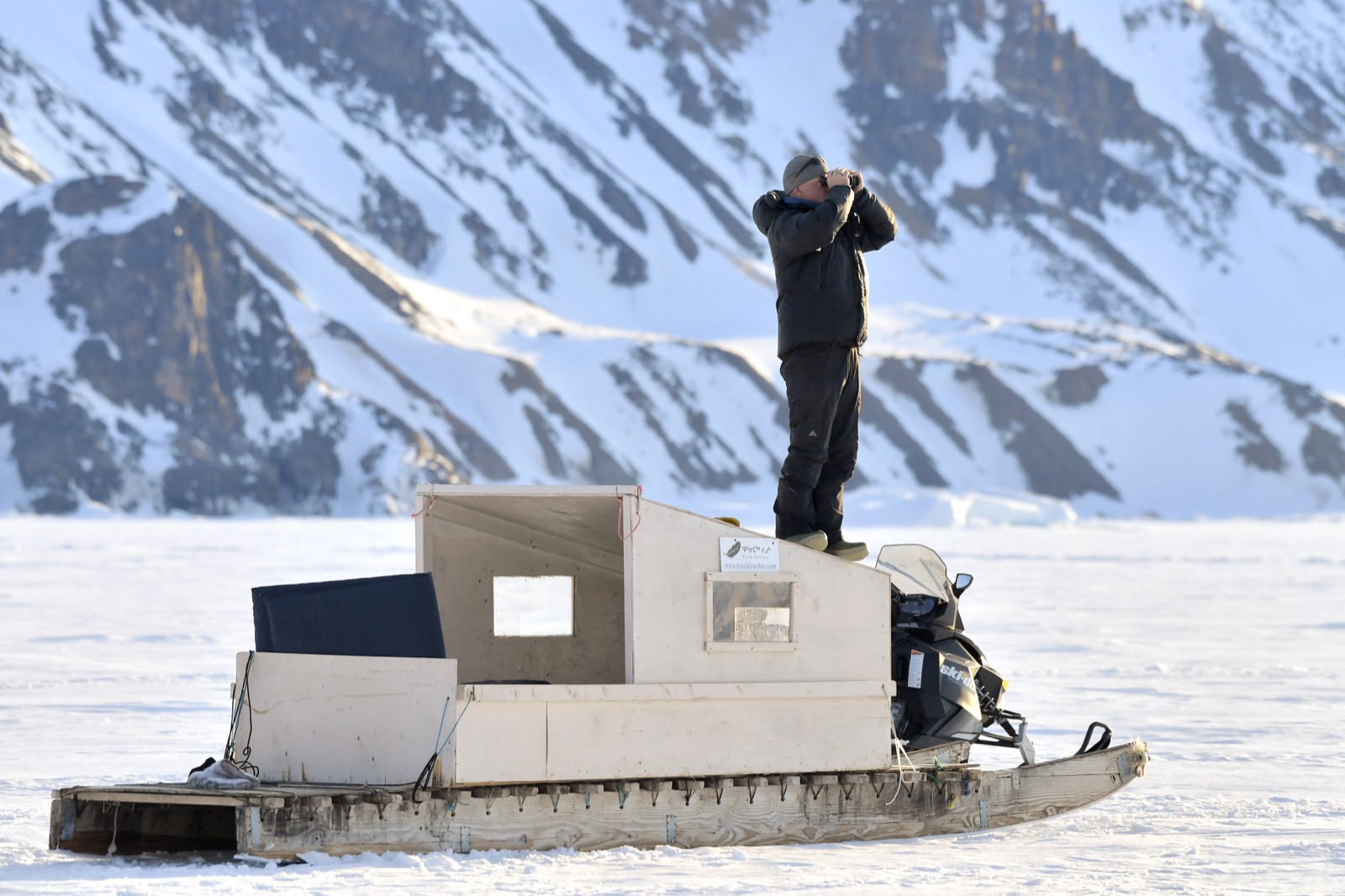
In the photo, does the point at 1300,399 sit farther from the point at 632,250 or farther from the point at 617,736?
the point at 617,736

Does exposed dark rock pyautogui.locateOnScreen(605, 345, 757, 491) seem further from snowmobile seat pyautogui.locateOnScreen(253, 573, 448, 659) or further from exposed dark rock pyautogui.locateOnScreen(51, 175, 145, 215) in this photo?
snowmobile seat pyautogui.locateOnScreen(253, 573, 448, 659)

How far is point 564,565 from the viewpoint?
9.11 metres

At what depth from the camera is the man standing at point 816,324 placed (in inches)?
327

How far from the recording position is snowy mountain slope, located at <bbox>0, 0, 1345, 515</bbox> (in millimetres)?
72812

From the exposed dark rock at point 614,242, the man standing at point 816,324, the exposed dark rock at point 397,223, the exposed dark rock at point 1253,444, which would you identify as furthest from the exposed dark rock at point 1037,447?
the man standing at point 816,324

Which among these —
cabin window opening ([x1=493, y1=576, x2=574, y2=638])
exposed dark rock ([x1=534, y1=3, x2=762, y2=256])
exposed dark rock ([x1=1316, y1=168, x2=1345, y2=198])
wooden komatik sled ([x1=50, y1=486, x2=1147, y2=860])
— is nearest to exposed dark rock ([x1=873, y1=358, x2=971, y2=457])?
exposed dark rock ([x1=534, y1=3, x2=762, y2=256])

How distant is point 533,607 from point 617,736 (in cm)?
1404

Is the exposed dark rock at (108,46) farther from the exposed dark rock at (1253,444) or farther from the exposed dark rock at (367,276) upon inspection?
the exposed dark rock at (1253,444)

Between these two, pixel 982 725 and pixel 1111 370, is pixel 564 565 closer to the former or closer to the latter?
pixel 982 725

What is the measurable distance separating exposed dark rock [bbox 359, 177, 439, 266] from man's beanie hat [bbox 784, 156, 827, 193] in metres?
99.7

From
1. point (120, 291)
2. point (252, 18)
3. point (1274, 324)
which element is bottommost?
point (120, 291)

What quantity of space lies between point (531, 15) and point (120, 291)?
8268 cm

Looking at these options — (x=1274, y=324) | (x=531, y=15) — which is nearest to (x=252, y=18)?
(x=531, y=15)

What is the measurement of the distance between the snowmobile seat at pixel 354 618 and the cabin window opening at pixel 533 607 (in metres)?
7.48
